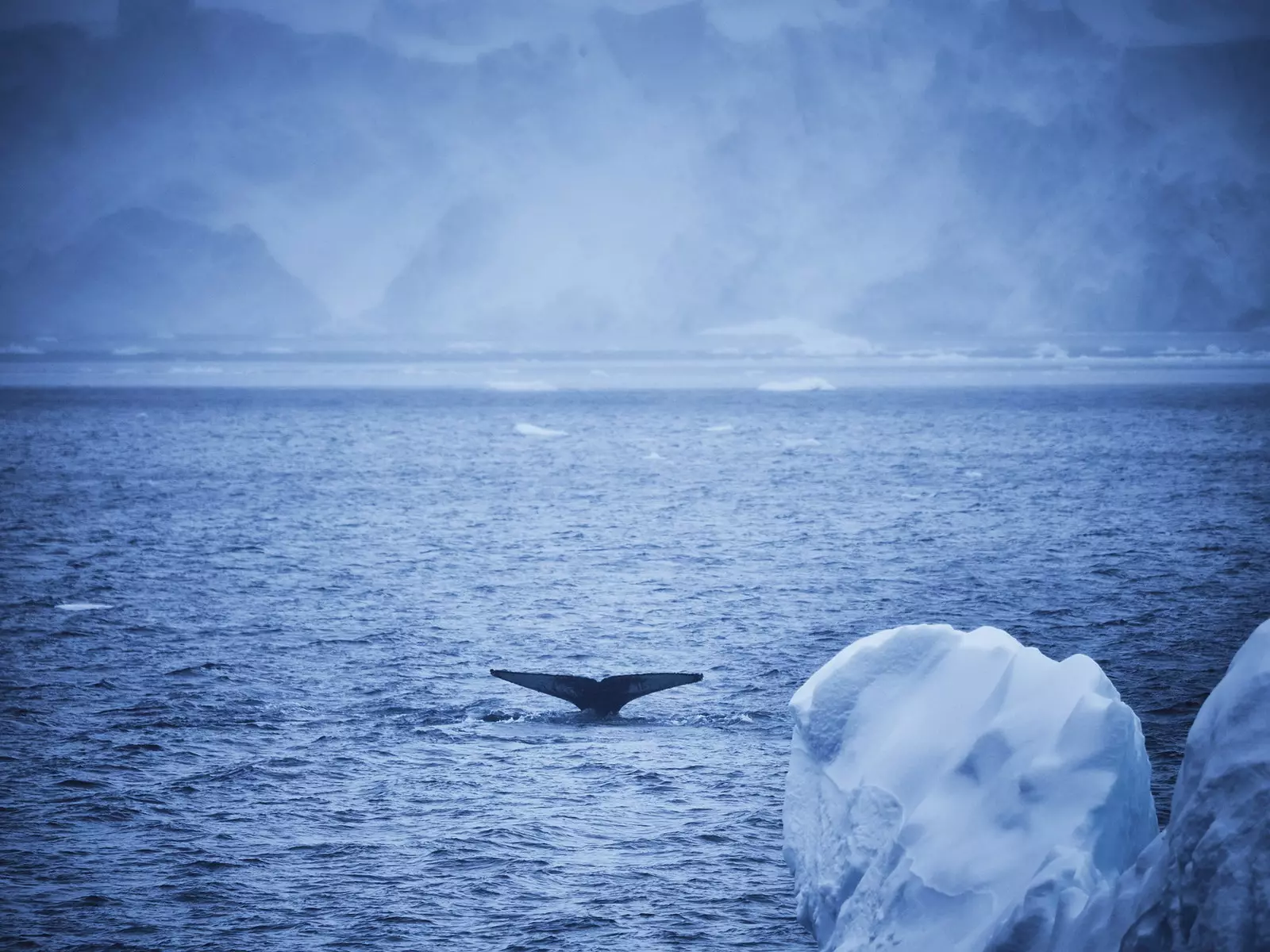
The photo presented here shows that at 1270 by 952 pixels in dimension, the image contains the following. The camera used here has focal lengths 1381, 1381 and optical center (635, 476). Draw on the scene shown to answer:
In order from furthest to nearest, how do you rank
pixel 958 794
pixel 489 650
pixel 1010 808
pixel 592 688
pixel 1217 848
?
pixel 489 650
pixel 592 688
pixel 958 794
pixel 1010 808
pixel 1217 848

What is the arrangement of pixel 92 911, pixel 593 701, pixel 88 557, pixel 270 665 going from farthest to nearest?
pixel 88 557
pixel 270 665
pixel 593 701
pixel 92 911

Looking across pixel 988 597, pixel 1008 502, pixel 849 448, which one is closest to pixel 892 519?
pixel 1008 502

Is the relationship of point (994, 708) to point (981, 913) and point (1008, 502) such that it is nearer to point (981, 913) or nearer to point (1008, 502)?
point (981, 913)

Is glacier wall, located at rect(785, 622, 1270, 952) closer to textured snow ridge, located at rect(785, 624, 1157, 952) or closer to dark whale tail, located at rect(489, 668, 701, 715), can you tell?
textured snow ridge, located at rect(785, 624, 1157, 952)

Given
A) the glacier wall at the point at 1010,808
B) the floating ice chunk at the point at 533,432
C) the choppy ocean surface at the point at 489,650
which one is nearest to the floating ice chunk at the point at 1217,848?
the glacier wall at the point at 1010,808

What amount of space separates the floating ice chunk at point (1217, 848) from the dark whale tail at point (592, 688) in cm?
1347

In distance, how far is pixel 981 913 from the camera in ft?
37.3

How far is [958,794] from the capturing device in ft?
41.2

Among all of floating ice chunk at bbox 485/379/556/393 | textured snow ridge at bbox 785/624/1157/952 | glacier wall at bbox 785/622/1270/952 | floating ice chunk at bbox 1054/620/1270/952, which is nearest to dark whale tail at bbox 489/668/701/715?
glacier wall at bbox 785/622/1270/952

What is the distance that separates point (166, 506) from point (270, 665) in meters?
30.6

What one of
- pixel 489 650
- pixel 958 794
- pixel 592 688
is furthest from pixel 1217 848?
pixel 489 650

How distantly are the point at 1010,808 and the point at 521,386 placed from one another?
Answer: 170 meters

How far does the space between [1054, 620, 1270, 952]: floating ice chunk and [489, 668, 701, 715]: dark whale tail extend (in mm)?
13474

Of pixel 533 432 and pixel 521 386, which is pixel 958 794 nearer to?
pixel 533 432
